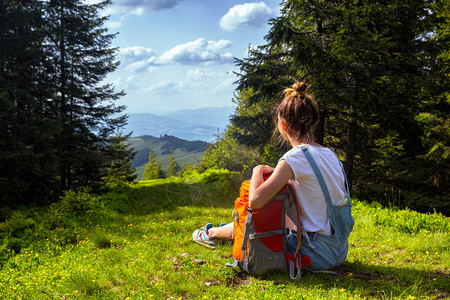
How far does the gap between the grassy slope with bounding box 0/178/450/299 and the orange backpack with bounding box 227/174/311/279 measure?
175mm

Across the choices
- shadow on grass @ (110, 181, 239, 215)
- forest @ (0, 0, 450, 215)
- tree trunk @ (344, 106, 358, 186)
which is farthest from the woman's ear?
shadow on grass @ (110, 181, 239, 215)

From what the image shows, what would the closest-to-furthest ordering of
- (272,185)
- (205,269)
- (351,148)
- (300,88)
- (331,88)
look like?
(272,185) → (300,88) → (205,269) → (331,88) → (351,148)

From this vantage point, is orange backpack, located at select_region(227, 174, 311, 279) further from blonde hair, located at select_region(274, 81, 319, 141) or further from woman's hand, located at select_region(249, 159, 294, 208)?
blonde hair, located at select_region(274, 81, 319, 141)

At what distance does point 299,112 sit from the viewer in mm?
2873

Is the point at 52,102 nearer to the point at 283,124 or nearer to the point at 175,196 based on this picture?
the point at 175,196

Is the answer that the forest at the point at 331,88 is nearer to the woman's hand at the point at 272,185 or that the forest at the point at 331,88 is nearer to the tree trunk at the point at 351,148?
the tree trunk at the point at 351,148

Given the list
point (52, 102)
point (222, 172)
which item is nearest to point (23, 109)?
point (52, 102)

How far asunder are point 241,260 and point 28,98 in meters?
11.7

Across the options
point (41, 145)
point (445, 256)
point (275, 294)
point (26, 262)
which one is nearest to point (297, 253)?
point (275, 294)

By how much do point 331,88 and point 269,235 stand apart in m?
7.49

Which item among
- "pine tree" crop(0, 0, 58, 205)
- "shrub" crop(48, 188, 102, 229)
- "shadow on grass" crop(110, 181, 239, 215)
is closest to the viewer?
"shrub" crop(48, 188, 102, 229)

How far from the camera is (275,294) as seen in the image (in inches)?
109

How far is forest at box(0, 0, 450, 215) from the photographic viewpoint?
9.48 meters

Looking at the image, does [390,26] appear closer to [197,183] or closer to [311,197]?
[311,197]
